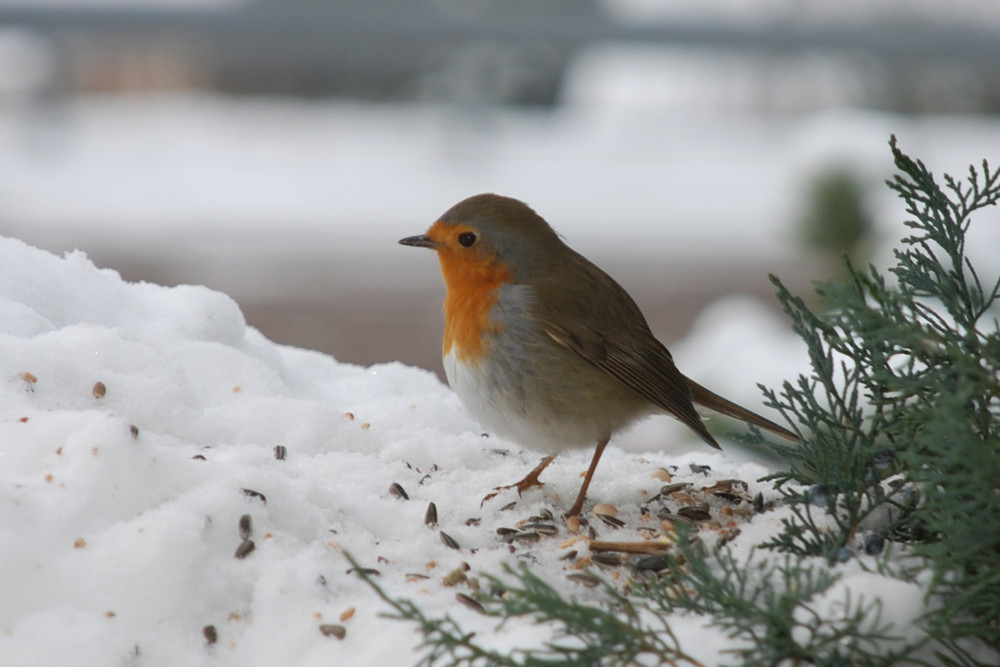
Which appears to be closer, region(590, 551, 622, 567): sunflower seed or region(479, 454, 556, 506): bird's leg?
region(590, 551, 622, 567): sunflower seed

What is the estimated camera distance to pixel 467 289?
2600 mm

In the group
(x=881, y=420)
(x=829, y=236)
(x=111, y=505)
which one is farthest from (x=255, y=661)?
(x=829, y=236)

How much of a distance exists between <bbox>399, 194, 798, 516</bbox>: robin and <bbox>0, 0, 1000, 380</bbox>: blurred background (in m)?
5.25

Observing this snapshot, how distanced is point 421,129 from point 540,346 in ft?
37.8

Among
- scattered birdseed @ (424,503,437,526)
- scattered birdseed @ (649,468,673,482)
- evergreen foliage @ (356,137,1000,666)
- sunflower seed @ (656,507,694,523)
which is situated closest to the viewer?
evergreen foliage @ (356,137,1000,666)

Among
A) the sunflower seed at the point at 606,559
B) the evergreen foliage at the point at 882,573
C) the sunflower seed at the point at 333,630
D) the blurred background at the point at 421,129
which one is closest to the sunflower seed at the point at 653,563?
the sunflower seed at the point at 606,559

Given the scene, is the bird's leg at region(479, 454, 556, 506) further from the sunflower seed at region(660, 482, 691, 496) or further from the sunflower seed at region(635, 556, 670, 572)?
the sunflower seed at region(635, 556, 670, 572)

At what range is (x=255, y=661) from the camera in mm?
1588

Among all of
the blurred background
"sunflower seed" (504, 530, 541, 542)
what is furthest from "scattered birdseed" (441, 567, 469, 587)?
the blurred background

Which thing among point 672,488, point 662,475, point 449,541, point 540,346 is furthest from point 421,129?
point 449,541

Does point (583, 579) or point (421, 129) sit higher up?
point (421, 129)

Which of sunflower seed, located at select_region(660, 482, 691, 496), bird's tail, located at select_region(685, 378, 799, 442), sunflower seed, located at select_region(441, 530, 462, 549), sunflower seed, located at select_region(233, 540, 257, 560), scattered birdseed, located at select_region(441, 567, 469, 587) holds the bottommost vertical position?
sunflower seed, located at select_region(233, 540, 257, 560)

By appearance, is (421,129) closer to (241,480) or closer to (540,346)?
(540,346)

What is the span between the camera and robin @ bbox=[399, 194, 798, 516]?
2.46m
